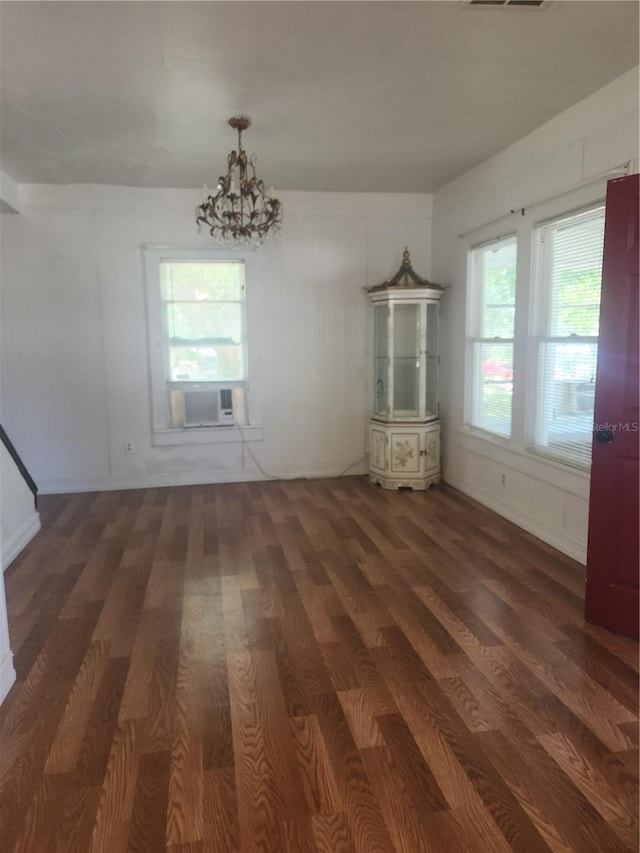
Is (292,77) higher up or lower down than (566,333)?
higher up

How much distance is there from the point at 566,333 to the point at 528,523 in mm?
1416

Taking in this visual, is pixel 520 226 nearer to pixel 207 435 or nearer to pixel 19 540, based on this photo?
pixel 207 435

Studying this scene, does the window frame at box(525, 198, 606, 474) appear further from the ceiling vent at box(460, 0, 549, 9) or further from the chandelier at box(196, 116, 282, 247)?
the chandelier at box(196, 116, 282, 247)

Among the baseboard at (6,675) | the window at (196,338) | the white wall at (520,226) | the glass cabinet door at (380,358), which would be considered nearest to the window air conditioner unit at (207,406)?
the window at (196,338)

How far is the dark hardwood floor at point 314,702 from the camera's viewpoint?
176cm

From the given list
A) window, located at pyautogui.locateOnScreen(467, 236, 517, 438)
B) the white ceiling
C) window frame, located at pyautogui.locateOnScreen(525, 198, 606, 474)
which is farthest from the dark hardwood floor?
the white ceiling

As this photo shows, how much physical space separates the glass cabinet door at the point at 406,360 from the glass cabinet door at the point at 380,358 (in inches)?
3.4

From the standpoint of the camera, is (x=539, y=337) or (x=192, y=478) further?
(x=192, y=478)

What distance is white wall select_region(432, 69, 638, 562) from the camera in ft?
11.0

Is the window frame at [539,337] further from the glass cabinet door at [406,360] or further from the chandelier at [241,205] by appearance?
the chandelier at [241,205]

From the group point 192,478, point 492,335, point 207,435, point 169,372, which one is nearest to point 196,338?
point 169,372

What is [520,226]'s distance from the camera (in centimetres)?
425

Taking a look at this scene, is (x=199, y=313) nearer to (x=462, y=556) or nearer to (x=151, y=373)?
(x=151, y=373)

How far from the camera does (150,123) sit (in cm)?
366
